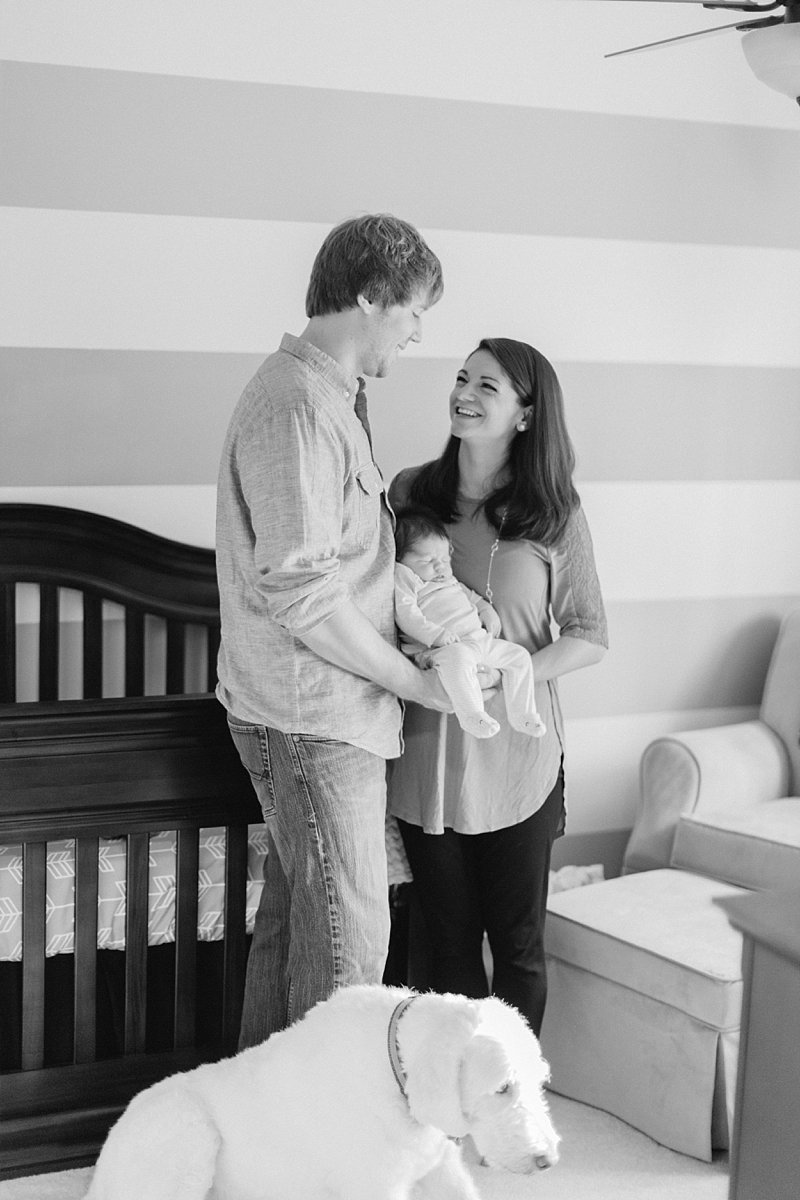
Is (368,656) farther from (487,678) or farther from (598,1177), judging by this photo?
(598,1177)

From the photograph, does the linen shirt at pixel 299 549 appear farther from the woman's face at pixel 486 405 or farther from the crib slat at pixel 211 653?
the crib slat at pixel 211 653

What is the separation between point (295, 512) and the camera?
5.32 ft

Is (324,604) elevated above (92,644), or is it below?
above

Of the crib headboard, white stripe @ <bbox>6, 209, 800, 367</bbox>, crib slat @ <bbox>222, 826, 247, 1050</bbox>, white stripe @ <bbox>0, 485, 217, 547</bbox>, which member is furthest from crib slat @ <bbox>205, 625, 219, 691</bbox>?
crib slat @ <bbox>222, 826, 247, 1050</bbox>

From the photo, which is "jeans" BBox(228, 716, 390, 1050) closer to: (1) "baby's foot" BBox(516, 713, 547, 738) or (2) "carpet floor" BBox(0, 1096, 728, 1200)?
(1) "baby's foot" BBox(516, 713, 547, 738)

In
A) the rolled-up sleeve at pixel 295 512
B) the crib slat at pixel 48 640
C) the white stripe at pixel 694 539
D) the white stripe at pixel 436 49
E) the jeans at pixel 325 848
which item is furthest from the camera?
the white stripe at pixel 694 539

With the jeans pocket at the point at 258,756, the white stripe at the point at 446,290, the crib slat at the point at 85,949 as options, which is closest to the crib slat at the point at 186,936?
the crib slat at the point at 85,949

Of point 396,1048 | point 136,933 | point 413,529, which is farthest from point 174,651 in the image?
point 396,1048

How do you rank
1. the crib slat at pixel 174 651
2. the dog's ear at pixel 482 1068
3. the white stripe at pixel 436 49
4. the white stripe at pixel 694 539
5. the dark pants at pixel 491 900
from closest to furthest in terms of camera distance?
the dog's ear at pixel 482 1068
the dark pants at pixel 491 900
the white stripe at pixel 436 49
the crib slat at pixel 174 651
the white stripe at pixel 694 539

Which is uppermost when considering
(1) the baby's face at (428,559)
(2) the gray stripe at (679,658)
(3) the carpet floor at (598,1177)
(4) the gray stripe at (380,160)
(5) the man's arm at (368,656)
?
(4) the gray stripe at (380,160)

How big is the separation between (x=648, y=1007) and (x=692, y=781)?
0.66 metres

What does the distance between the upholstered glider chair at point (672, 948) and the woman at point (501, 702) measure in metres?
0.22

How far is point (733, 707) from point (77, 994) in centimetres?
188

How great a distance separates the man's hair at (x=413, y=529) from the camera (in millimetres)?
1933
